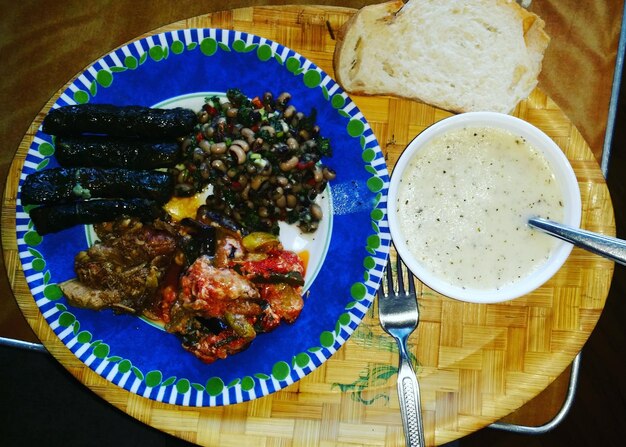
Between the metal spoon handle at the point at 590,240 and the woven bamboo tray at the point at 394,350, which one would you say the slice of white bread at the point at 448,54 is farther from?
the metal spoon handle at the point at 590,240

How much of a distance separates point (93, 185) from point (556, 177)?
200 centimetres

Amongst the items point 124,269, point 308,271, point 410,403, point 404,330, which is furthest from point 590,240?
point 124,269

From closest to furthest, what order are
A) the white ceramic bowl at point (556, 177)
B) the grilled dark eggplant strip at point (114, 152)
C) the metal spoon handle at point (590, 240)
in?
the metal spoon handle at point (590, 240), the white ceramic bowl at point (556, 177), the grilled dark eggplant strip at point (114, 152)

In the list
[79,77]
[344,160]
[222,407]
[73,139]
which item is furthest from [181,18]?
[222,407]

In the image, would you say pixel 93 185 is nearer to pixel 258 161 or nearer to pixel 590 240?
pixel 258 161

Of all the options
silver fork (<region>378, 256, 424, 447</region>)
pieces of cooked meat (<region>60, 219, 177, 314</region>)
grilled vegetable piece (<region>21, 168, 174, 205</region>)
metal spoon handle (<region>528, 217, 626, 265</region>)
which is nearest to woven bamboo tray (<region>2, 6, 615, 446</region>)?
silver fork (<region>378, 256, 424, 447</region>)

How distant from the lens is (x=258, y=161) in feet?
7.73

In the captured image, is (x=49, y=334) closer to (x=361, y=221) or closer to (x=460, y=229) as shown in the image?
(x=361, y=221)

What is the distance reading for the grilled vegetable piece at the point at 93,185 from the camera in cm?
239

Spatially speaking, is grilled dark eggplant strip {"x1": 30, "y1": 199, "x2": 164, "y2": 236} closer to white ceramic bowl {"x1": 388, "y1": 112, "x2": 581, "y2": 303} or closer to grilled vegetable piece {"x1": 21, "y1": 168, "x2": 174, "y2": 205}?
grilled vegetable piece {"x1": 21, "y1": 168, "x2": 174, "y2": 205}

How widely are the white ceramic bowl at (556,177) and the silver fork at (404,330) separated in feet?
0.47

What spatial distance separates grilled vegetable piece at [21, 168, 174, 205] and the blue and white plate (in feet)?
0.24

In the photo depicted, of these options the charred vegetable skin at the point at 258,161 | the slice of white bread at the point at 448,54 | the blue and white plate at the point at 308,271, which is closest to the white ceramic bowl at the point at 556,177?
the blue and white plate at the point at 308,271

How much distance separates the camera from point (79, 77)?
2.41 meters
